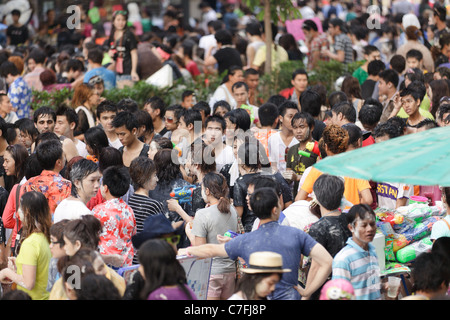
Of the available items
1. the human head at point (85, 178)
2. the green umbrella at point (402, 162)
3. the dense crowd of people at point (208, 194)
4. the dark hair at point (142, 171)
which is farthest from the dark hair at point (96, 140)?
the green umbrella at point (402, 162)

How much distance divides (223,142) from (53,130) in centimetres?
213

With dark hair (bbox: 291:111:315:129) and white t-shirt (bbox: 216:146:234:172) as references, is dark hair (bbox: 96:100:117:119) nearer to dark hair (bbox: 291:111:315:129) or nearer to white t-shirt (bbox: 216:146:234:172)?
white t-shirt (bbox: 216:146:234:172)

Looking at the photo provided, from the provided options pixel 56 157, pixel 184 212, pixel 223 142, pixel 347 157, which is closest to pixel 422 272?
pixel 347 157

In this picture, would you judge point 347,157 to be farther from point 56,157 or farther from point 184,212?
point 56,157

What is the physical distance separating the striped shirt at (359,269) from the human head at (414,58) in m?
7.14

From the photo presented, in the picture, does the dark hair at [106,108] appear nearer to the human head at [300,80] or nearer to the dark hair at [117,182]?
the dark hair at [117,182]

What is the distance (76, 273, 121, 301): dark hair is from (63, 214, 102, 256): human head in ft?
2.18

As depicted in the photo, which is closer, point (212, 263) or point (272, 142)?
point (212, 263)

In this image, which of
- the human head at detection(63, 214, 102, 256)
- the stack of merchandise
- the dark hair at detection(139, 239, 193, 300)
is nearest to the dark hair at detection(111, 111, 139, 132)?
the stack of merchandise

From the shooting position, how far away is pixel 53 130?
30.0 feet

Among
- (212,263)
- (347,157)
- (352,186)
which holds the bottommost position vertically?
(212,263)

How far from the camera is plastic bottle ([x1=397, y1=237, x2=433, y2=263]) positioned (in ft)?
21.2

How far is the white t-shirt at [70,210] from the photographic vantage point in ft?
20.1
